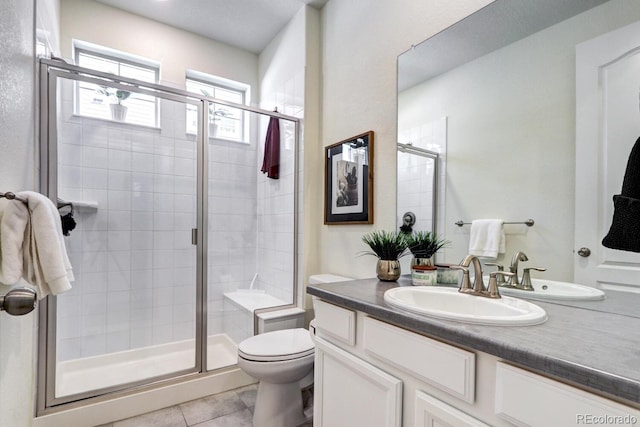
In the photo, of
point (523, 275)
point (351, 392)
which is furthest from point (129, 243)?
point (523, 275)

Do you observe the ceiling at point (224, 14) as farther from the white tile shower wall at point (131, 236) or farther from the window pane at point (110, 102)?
the white tile shower wall at point (131, 236)

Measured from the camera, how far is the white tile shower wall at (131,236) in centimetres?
→ 220

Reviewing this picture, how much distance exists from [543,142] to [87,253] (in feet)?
9.12

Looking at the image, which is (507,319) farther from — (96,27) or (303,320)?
(96,27)

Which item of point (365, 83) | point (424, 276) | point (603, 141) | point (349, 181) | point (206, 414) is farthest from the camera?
point (349, 181)

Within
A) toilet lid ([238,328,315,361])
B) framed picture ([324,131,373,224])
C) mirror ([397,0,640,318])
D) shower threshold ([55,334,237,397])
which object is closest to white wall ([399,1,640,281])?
A: mirror ([397,0,640,318])

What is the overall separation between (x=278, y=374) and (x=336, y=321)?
2.03 feet

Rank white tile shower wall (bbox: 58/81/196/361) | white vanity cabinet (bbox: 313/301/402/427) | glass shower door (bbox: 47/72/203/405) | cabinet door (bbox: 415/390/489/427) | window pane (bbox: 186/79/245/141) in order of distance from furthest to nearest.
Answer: window pane (bbox: 186/79/245/141), white tile shower wall (bbox: 58/81/196/361), glass shower door (bbox: 47/72/203/405), white vanity cabinet (bbox: 313/301/402/427), cabinet door (bbox: 415/390/489/427)

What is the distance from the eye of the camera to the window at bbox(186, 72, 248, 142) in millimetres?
2346

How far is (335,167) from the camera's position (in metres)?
2.27

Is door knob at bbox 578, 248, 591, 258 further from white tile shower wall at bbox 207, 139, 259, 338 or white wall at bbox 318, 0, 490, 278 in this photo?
white tile shower wall at bbox 207, 139, 259, 338

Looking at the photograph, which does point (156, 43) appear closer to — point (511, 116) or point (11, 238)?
point (11, 238)

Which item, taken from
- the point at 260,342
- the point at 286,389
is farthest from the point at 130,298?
the point at 286,389

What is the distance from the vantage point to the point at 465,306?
3.76 feet
